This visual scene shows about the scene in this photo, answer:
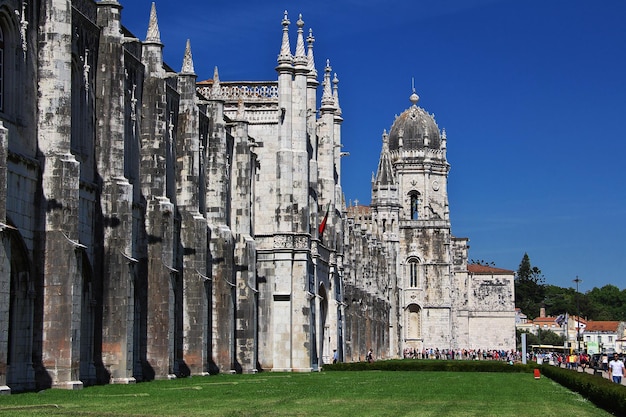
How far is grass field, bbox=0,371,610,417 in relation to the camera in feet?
85.3

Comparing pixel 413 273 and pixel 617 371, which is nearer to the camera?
pixel 617 371

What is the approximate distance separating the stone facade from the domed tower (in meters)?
43.0

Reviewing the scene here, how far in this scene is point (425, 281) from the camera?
134 metres

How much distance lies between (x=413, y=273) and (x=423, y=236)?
4295 millimetres

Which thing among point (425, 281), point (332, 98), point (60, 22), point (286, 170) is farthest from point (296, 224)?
point (425, 281)

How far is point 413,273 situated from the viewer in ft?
443

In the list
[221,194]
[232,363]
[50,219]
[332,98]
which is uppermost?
[332,98]

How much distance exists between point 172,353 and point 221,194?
12037 millimetres

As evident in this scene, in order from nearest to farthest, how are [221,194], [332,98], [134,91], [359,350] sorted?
[134,91] → [221,194] → [332,98] → [359,350]

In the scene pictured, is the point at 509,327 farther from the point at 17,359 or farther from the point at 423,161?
the point at 17,359

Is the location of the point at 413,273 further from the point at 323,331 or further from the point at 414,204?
the point at 323,331

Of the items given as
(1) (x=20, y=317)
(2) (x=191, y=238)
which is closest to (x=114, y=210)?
(1) (x=20, y=317)

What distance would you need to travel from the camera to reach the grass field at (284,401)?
2600 cm

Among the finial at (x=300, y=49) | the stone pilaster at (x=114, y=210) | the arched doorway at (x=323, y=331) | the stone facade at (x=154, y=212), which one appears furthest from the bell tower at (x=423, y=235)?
the stone pilaster at (x=114, y=210)
